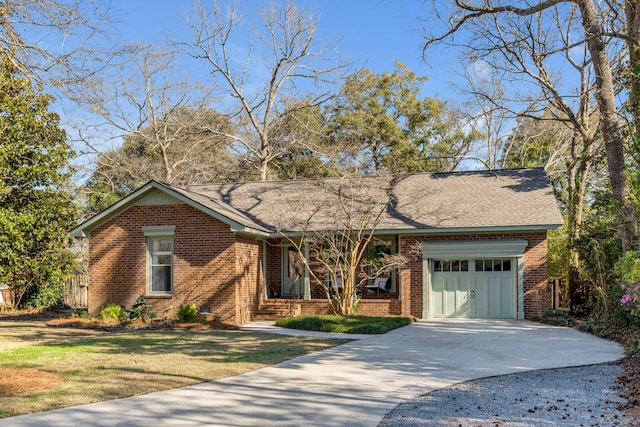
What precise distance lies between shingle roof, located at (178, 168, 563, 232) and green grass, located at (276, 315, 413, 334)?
120 inches

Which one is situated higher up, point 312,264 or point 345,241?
point 345,241

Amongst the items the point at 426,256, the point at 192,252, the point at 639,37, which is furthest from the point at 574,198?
the point at 192,252

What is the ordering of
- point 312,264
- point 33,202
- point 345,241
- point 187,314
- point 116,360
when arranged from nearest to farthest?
point 116,360 < point 187,314 < point 345,241 < point 312,264 < point 33,202

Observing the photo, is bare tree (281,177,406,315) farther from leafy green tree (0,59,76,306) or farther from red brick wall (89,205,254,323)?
leafy green tree (0,59,76,306)

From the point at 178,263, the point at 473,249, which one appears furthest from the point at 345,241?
the point at 178,263

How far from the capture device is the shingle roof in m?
18.7

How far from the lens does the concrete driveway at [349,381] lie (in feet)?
22.2

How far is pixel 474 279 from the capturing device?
1909 centimetres

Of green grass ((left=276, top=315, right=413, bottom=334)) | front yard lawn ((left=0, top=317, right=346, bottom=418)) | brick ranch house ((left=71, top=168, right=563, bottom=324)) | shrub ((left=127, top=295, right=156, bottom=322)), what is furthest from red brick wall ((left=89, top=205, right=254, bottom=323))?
front yard lawn ((left=0, top=317, right=346, bottom=418))

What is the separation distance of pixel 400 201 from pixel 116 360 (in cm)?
1269

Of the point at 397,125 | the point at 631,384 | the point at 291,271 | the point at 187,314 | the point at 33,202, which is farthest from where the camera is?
the point at 397,125

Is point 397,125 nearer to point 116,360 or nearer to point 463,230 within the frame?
point 463,230

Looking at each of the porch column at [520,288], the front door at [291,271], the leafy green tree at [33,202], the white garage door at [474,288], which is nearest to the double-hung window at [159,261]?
the front door at [291,271]

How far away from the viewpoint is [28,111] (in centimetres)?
2156
